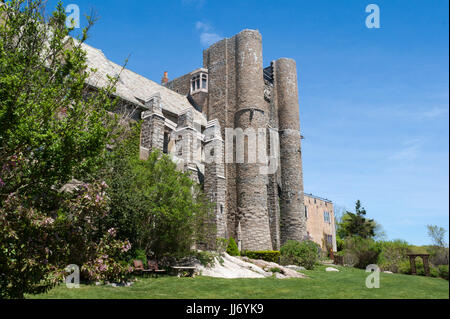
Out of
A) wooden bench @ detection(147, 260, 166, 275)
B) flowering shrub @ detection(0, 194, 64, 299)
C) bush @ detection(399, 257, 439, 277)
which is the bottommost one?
bush @ detection(399, 257, 439, 277)

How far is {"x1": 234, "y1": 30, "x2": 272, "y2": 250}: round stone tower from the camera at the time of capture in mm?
30203

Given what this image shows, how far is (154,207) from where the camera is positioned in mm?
15578

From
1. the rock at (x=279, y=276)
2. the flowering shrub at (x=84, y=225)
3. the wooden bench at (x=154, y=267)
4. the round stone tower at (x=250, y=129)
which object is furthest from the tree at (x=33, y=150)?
the round stone tower at (x=250, y=129)

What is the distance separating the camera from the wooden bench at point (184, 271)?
15.9 meters

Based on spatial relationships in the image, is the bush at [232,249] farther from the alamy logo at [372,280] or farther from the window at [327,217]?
the window at [327,217]

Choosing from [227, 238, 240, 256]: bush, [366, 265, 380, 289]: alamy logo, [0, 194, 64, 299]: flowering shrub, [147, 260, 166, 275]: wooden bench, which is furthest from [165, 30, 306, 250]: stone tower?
[0, 194, 64, 299]: flowering shrub

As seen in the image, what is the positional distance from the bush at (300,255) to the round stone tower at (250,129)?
10.8 ft

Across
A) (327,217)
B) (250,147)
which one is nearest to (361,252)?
(250,147)

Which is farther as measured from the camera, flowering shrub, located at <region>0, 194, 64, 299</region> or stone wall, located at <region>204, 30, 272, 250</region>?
stone wall, located at <region>204, 30, 272, 250</region>

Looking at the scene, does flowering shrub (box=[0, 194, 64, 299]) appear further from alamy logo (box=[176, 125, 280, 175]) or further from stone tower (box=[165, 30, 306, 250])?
alamy logo (box=[176, 125, 280, 175])

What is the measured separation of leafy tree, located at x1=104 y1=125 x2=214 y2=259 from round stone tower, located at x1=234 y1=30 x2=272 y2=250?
12915 mm

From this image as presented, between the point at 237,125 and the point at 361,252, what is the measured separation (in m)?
16.0

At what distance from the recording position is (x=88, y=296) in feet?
32.8

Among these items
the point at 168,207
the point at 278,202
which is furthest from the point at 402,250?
the point at 168,207
